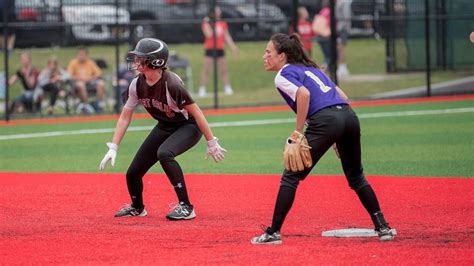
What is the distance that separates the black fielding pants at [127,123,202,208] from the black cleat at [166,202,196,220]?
64 mm

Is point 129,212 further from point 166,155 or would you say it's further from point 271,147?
point 271,147

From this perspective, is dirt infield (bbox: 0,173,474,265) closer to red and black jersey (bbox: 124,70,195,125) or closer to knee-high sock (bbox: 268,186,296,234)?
knee-high sock (bbox: 268,186,296,234)

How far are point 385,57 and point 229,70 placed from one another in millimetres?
4868

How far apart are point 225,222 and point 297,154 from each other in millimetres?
1833

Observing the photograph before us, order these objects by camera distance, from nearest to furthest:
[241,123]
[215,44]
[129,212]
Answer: [129,212] → [241,123] → [215,44]

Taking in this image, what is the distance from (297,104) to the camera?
8062 millimetres

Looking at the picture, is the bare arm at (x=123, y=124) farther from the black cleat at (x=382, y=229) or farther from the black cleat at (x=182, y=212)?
the black cleat at (x=382, y=229)

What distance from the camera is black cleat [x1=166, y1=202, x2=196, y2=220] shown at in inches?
383

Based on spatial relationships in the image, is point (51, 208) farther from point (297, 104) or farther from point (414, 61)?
point (414, 61)

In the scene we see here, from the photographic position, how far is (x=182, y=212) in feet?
32.0

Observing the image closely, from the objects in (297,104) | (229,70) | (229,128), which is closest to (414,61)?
(229,70)

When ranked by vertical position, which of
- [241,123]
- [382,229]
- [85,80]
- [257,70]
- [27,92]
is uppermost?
[382,229]

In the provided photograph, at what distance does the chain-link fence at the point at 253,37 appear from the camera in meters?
23.9

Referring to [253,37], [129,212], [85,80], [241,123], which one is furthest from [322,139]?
[253,37]
